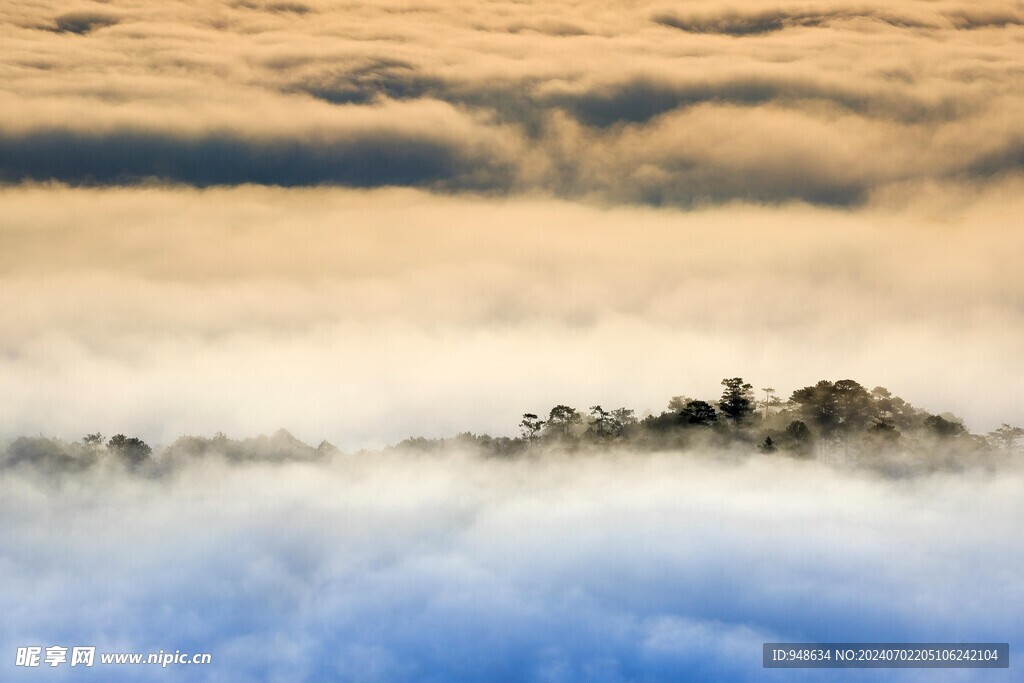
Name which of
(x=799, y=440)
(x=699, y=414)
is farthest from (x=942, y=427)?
(x=699, y=414)

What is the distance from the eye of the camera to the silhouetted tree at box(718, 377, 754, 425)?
141 meters

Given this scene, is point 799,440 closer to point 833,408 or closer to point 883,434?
point 833,408

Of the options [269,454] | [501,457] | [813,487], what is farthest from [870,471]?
[269,454]

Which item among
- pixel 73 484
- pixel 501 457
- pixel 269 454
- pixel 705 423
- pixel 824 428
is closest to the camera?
pixel 824 428

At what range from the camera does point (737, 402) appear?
466 ft

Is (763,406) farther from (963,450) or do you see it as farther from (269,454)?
(269,454)

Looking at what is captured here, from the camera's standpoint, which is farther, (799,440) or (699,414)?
(699,414)

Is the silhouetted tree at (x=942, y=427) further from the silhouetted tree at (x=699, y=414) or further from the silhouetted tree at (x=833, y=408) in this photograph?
the silhouetted tree at (x=699, y=414)

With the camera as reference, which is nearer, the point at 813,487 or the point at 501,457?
the point at 813,487

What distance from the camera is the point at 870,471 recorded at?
A: 14075cm

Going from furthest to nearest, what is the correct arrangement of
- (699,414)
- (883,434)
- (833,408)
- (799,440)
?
1. (699,414)
2. (833,408)
3. (883,434)
4. (799,440)

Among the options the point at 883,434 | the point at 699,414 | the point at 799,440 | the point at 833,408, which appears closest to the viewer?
the point at 799,440

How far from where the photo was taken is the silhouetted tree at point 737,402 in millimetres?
141250

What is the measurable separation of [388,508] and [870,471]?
60071 mm
